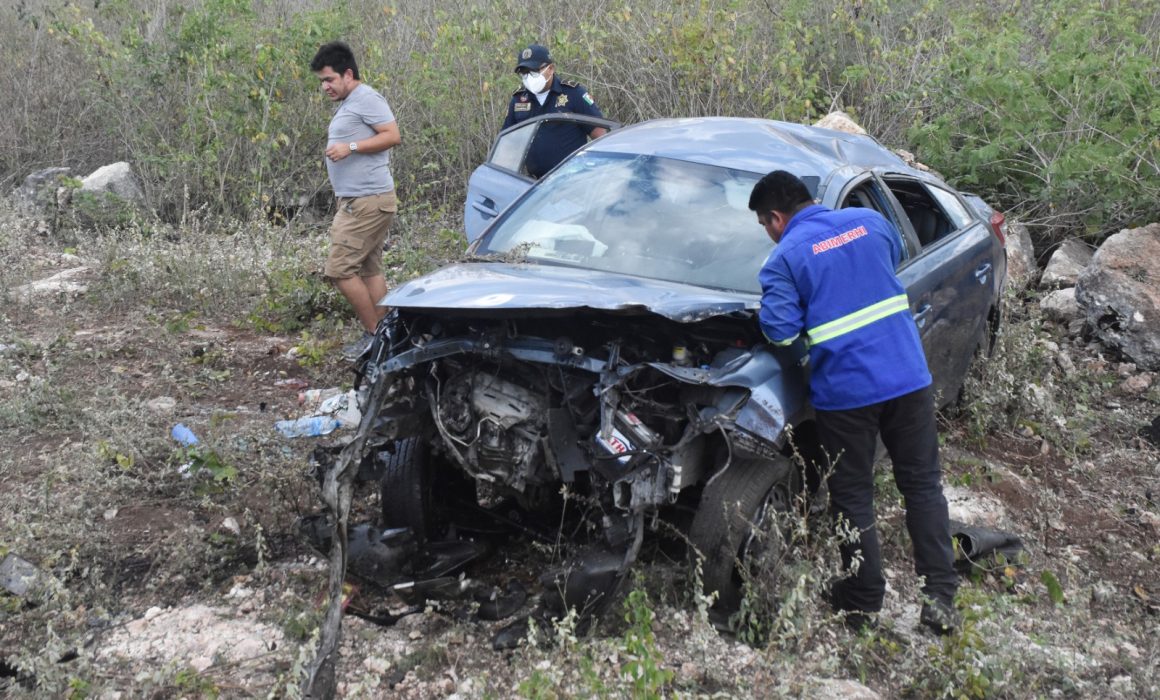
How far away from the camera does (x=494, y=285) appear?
3877 mm

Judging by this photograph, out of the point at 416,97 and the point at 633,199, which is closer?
the point at 633,199

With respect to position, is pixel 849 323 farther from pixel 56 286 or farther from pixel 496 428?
pixel 56 286

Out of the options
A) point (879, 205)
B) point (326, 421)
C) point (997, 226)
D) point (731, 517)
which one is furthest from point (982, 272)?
point (326, 421)

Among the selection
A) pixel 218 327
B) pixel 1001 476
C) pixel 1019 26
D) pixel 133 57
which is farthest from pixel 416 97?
pixel 1001 476

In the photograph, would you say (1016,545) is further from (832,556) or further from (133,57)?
(133,57)

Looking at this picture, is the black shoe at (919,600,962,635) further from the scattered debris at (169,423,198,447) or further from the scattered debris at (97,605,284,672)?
the scattered debris at (169,423,198,447)

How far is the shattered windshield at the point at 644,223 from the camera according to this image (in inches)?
175

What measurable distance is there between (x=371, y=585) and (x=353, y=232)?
2.95 m

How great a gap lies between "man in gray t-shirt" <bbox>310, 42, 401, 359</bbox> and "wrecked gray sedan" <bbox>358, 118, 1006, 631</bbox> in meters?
1.94

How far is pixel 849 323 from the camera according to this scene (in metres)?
3.77

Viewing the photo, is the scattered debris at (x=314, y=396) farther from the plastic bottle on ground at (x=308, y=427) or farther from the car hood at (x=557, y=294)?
the car hood at (x=557, y=294)

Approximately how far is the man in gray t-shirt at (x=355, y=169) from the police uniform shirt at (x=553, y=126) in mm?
825

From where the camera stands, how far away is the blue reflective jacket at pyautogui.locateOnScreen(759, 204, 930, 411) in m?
3.77

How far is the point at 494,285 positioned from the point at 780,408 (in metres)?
1.08
